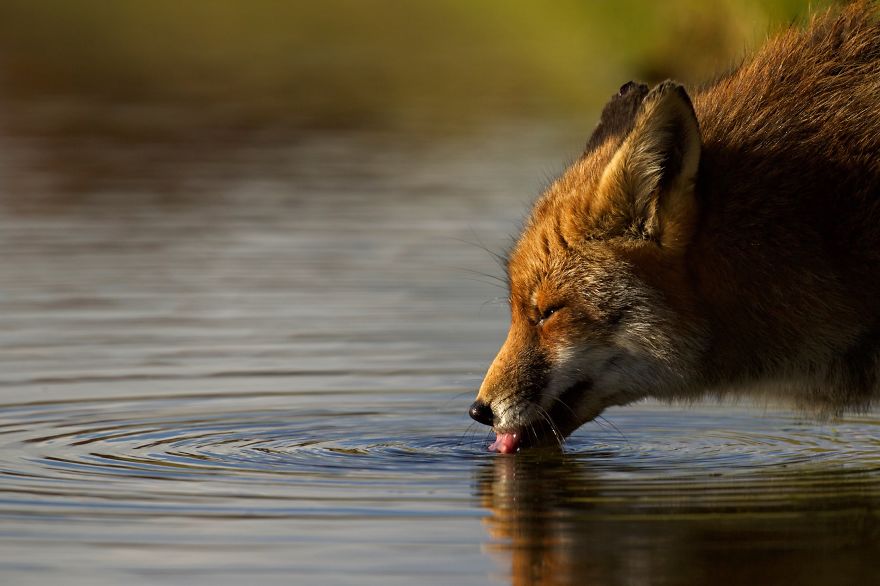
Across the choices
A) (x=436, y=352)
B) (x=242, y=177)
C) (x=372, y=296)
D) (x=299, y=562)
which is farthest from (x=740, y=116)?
(x=242, y=177)

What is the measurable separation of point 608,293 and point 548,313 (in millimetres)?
368

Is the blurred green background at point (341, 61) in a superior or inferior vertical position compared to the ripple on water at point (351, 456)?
superior

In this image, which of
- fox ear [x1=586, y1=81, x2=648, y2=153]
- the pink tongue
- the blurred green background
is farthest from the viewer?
the blurred green background

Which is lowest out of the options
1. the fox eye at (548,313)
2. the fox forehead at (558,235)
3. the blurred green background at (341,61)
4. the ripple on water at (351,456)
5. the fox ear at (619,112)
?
the ripple on water at (351,456)

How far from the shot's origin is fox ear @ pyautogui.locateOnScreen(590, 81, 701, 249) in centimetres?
815

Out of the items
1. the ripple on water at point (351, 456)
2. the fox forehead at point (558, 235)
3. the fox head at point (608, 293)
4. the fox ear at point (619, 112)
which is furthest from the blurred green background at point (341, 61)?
the fox head at point (608, 293)

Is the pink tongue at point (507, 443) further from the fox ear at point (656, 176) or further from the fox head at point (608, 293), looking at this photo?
the fox ear at point (656, 176)

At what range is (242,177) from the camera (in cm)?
2241

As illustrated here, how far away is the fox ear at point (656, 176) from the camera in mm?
8148

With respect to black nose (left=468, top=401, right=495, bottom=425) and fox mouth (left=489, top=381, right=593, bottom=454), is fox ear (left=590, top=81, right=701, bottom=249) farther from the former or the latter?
black nose (left=468, top=401, right=495, bottom=425)

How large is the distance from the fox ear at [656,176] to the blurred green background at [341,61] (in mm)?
4671

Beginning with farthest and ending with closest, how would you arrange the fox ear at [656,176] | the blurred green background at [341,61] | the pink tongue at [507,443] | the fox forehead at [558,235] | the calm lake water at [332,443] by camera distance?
the blurred green background at [341,61] → the pink tongue at [507,443] → the fox forehead at [558,235] → the fox ear at [656,176] → the calm lake water at [332,443]

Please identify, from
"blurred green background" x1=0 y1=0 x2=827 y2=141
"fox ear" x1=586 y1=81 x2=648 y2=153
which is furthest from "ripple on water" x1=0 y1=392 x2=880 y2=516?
"blurred green background" x1=0 y1=0 x2=827 y2=141

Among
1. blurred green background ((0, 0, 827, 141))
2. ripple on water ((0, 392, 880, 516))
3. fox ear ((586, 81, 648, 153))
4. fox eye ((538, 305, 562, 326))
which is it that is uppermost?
blurred green background ((0, 0, 827, 141))
